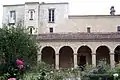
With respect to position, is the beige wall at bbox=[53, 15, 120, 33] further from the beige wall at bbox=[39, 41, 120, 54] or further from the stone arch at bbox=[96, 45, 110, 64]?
the beige wall at bbox=[39, 41, 120, 54]

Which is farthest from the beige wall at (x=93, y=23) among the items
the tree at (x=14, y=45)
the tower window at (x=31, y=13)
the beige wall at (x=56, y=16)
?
the tree at (x=14, y=45)

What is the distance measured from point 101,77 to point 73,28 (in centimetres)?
2910

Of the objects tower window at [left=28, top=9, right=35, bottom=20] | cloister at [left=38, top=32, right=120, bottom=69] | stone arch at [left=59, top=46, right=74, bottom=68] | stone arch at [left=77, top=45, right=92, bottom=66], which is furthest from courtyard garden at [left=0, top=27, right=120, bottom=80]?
tower window at [left=28, top=9, right=35, bottom=20]

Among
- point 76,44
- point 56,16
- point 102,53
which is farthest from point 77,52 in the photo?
point 56,16

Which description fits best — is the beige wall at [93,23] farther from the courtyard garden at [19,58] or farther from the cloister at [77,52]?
the courtyard garden at [19,58]

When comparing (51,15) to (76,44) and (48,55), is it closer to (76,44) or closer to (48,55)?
(48,55)

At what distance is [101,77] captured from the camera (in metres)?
17.0

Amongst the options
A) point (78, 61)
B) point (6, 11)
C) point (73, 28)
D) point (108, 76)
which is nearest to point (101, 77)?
point (108, 76)

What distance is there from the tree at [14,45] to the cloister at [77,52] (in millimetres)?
18683

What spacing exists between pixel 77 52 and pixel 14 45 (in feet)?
80.9

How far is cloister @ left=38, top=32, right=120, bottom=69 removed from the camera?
124 feet

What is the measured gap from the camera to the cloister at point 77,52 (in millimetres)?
37719

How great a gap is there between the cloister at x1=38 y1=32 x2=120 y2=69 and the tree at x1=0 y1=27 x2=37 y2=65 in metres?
18.7

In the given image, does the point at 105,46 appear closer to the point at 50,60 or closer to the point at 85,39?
the point at 85,39
